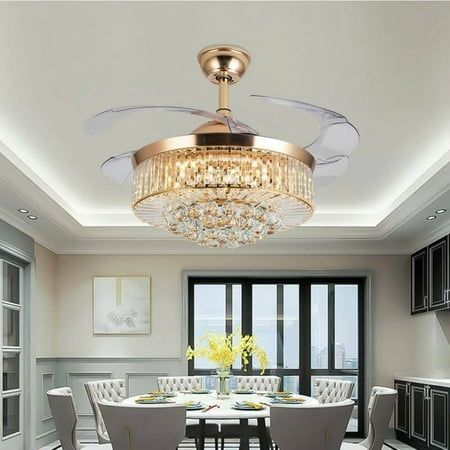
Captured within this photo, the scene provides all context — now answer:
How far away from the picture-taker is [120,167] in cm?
330

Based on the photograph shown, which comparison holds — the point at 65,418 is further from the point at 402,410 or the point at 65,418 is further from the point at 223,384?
the point at 402,410

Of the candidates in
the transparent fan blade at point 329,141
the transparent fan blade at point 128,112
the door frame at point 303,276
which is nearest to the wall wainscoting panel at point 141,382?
the door frame at point 303,276

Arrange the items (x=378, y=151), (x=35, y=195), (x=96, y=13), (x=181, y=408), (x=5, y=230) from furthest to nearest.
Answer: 1. (x=5, y=230)
2. (x=35, y=195)
3. (x=378, y=151)
4. (x=181, y=408)
5. (x=96, y=13)

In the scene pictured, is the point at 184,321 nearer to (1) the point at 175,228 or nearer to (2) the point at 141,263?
(2) the point at 141,263

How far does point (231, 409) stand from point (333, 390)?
1700 mm

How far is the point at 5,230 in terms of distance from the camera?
638 centimetres

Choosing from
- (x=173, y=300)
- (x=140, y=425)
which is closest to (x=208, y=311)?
(x=173, y=300)

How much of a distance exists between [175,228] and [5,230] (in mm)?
3390

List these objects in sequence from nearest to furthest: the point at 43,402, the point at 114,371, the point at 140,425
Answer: the point at 140,425, the point at 43,402, the point at 114,371

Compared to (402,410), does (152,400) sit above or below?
above

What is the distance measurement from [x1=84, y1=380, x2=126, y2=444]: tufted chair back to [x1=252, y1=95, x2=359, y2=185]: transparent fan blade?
3010 millimetres

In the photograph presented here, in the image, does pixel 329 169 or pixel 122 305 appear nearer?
pixel 329 169

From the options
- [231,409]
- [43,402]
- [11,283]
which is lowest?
[43,402]

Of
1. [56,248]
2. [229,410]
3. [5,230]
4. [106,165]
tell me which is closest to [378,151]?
[229,410]
